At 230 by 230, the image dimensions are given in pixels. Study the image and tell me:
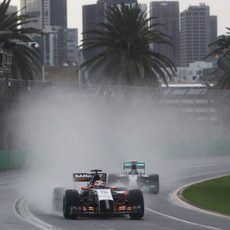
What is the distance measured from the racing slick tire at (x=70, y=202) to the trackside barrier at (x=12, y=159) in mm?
30161

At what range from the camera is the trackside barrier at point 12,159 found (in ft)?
168

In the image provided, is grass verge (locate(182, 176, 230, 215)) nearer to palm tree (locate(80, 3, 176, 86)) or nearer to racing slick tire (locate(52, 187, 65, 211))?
racing slick tire (locate(52, 187, 65, 211))

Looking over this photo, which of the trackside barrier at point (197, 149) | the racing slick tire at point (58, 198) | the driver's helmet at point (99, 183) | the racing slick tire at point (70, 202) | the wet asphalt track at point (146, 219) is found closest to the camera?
the wet asphalt track at point (146, 219)

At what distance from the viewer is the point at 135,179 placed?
3192 centimetres

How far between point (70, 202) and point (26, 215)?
2.31 metres

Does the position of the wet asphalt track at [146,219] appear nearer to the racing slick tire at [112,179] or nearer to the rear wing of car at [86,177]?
the rear wing of car at [86,177]

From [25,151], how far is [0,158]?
7.25 feet

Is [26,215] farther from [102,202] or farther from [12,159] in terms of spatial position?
[12,159]

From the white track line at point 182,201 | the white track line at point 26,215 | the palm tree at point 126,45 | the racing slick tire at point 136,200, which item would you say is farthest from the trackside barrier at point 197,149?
the racing slick tire at point 136,200

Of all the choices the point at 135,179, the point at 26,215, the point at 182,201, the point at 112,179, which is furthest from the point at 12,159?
the point at 26,215

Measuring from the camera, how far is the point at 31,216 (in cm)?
2233

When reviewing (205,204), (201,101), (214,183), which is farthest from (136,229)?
(201,101)

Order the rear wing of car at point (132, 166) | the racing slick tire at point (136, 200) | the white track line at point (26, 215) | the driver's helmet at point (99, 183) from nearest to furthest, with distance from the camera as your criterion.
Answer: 1. the white track line at point (26, 215)
2. the racing slick tire at point (136, 200)
3. the driver's helmet at point (99, 183)
4. the rear wing of car at point (132, 166)

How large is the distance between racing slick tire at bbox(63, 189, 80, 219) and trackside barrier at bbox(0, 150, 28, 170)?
30161 mm
